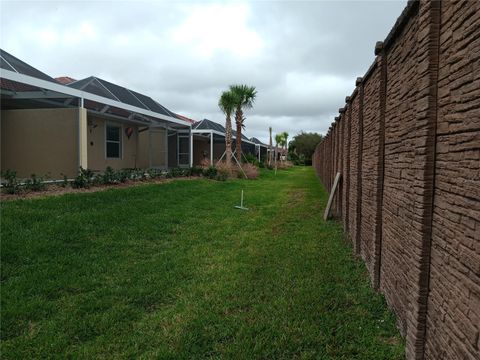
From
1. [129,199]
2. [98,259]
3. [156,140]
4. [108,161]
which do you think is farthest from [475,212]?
[156,140]

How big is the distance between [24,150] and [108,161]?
166 inches

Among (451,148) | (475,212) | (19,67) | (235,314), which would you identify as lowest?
(235,314)

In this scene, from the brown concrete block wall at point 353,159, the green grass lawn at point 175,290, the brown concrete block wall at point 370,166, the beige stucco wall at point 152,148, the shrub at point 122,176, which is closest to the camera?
the green grass lawn at point 175,290

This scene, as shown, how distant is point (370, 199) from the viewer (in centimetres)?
469

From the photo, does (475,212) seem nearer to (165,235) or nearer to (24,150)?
(165,235)

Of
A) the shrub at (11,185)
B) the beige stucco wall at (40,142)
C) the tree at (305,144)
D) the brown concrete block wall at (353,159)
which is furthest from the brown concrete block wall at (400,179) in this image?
the tree at (305,144)

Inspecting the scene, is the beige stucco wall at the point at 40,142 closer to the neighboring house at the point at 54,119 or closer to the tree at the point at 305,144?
the neighboring house at the point at 54,119

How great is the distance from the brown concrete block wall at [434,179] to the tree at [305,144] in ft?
199

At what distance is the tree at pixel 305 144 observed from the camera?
65125 mm

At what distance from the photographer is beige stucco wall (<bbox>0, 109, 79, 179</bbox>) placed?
11.8 metres

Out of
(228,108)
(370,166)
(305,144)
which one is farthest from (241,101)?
(305,144)

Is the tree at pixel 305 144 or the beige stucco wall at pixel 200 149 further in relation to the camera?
the tree at pixel 305 144

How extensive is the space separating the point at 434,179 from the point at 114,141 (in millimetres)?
16048

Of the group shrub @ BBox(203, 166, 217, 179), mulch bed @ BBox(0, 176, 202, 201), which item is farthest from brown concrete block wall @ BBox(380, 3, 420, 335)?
shrub @ BBox(203, 166, 217, 179)
